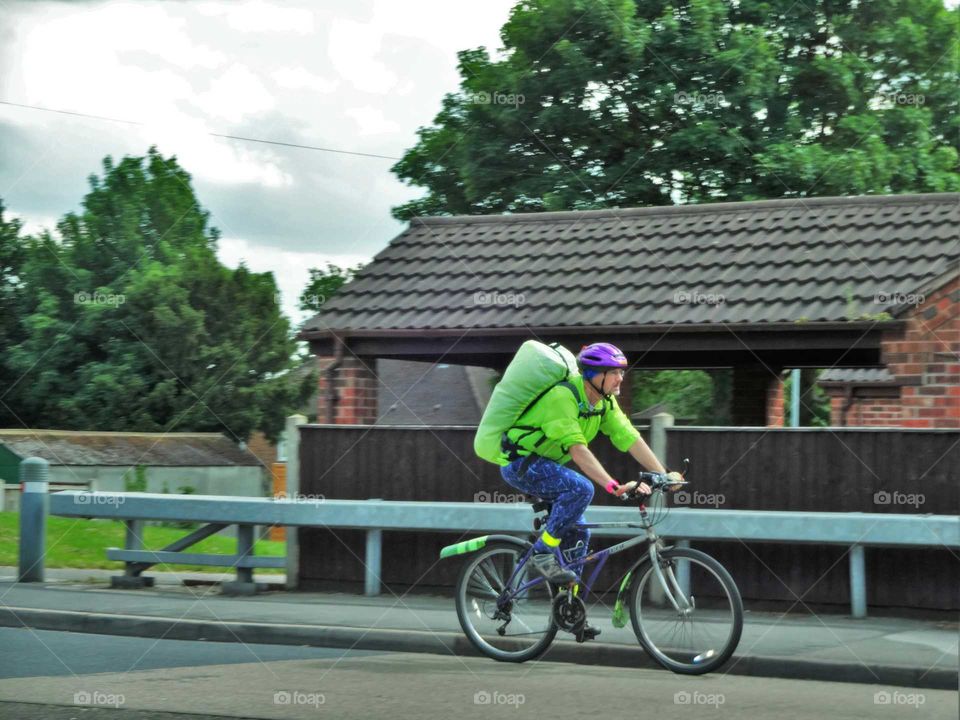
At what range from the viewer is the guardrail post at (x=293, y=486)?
12.0 metres

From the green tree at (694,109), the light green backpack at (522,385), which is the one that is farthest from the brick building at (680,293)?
the green tree at (694,109)

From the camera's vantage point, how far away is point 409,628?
926 cm

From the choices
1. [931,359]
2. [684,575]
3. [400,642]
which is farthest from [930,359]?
[400,642]

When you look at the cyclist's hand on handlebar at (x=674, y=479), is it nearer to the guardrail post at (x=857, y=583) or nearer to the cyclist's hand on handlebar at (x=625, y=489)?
the cyclist's hand on handlebar at (x=625, y=489)

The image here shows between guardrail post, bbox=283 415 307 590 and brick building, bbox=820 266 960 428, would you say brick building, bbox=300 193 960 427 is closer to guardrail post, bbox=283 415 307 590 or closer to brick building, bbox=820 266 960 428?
brick building, bbox=820 266 960 428

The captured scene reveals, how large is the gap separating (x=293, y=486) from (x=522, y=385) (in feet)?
16.0

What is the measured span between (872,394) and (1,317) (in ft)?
128

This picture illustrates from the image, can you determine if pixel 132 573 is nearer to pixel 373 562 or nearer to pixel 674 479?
pixel 373 562

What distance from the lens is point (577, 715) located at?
6488 millimetres

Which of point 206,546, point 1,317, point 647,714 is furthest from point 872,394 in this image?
point 1,317

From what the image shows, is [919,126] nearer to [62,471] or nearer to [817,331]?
[817,331]

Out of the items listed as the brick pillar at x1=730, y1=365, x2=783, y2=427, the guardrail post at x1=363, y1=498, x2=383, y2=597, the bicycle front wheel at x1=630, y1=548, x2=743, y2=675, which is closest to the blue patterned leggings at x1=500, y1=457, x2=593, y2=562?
the bicycle front wheel at x1=630, y1=548, x2=743, y2=675

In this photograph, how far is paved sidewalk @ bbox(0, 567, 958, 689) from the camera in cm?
782

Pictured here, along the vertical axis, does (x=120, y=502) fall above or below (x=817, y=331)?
below
